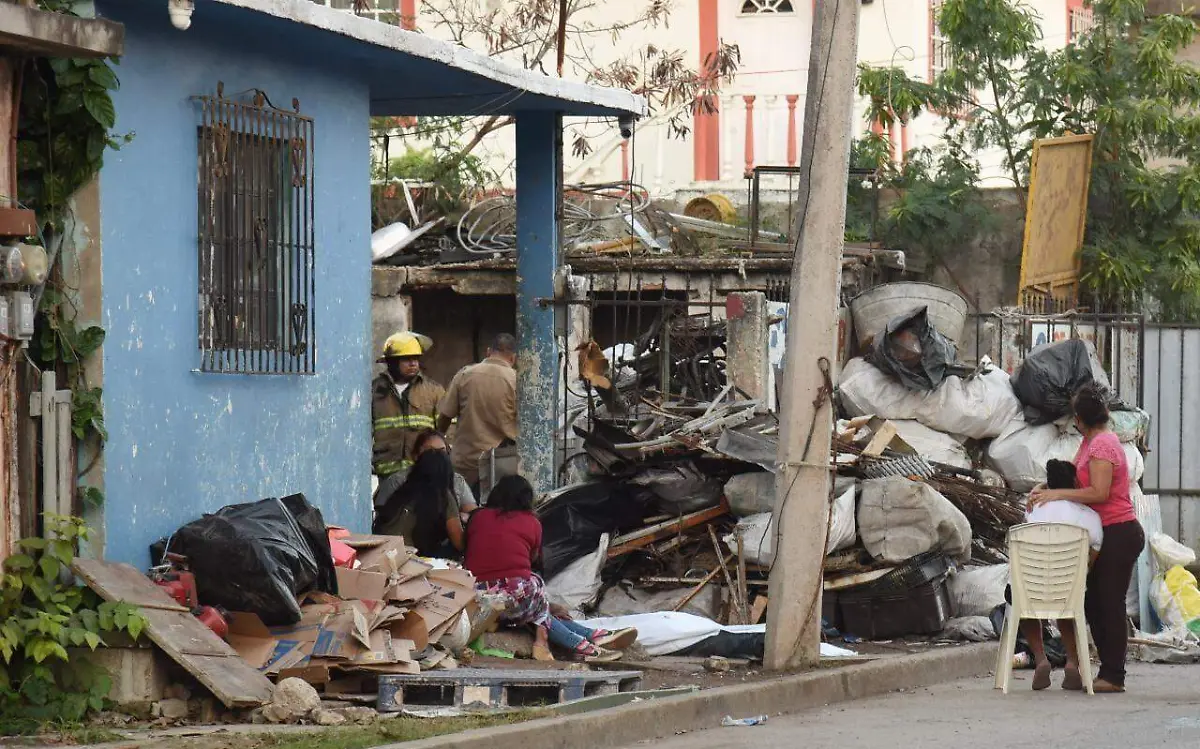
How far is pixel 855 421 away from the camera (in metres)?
12.8

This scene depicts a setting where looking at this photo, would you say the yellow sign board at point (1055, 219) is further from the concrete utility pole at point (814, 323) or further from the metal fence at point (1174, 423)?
the concrete utility pole at point (814, 323)

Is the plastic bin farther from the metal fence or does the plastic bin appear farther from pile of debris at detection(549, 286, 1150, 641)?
the metal fence

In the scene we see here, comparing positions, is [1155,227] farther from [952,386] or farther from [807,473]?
[807,473]

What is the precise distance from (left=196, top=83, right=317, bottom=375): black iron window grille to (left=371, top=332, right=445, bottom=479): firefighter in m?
2.11

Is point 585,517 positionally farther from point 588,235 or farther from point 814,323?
point 588,235

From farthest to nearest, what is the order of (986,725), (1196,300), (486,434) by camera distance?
(1196,300)
(486,434)
(986,725)

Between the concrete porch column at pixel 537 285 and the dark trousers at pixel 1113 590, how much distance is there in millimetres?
4781

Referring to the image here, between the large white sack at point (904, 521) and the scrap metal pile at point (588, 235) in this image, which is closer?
the large white sack at point (904, 521)

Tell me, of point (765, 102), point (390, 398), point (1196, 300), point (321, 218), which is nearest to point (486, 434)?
point (390, 398)

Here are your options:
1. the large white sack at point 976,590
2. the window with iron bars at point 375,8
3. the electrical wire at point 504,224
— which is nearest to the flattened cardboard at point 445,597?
the large white sack at point 976,590

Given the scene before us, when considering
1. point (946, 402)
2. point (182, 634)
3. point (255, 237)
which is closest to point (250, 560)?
point (182, 634)

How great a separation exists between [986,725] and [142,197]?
4.64 metres

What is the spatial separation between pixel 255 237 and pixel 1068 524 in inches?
178

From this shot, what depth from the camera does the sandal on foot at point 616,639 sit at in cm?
1014
